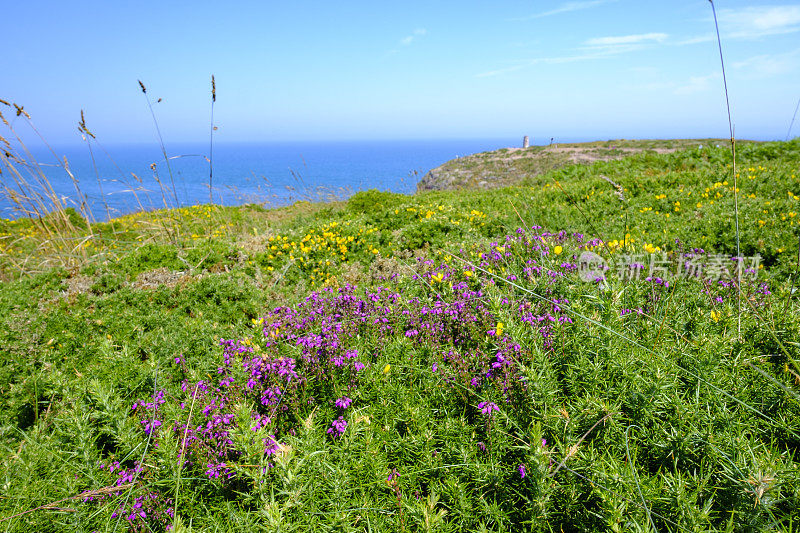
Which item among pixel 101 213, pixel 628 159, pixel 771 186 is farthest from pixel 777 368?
pixel 628 159

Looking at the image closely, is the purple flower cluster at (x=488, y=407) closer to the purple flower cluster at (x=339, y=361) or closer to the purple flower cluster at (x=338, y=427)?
the purple flower cluster at (x=339, y=361)

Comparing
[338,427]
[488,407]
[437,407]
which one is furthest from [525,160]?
[338,427]

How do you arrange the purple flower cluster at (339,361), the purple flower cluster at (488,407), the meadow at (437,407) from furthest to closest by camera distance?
the purple flower cluster at (339,361)
the purple flower cluster at (488,407)
the meadow at (437,407)

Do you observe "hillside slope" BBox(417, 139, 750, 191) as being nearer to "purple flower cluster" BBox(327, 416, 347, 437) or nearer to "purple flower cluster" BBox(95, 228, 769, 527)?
"purple flower cluster" BBox(95, 228, 769, 527)

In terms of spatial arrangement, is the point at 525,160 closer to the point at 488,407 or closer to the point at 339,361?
the point at 339,361

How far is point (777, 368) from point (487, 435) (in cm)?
177

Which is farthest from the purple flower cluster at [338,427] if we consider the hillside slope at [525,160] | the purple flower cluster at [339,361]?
the hillside slope at [525,160]

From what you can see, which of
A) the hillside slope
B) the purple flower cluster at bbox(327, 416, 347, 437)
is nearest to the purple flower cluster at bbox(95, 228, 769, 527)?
the purple flower cluster at bbox(327, 416, 347, 437)

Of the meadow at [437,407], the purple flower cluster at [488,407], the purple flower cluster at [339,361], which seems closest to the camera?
the meadow at [437,407]

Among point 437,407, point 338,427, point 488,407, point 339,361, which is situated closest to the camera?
point 488,407

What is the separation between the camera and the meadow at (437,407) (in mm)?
1671

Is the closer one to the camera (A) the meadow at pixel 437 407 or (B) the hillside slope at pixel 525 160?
(A) the meadow at pixel 437 407

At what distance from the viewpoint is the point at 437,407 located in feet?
8.05

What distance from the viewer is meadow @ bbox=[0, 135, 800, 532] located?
5.48 ft
